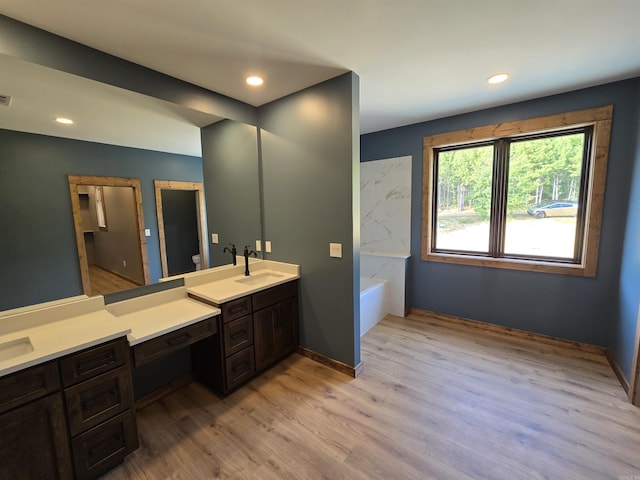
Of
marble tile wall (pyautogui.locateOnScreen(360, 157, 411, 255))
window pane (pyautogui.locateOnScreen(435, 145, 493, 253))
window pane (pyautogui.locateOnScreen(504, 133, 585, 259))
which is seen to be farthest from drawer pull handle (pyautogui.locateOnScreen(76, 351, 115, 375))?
window pane (pyautogui.locateOnScreen(504, 133, 585, 259))

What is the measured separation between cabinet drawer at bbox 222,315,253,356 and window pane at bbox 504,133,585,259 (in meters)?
2.99

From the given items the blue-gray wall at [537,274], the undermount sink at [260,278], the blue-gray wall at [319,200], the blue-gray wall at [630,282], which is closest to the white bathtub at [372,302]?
the blue-gray wall at [537,274]

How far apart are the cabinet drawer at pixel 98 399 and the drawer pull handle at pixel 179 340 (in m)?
0.28

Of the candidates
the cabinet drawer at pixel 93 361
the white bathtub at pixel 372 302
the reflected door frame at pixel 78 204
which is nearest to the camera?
the cabinet drawer at pixel 93 361

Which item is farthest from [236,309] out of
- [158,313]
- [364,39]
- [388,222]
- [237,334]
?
[388,222]

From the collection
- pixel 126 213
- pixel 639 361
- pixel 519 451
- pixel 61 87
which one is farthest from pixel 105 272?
pixel 639 361

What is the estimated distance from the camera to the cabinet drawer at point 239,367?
6.92 feet

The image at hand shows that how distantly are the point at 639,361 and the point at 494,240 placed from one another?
5.01 feet

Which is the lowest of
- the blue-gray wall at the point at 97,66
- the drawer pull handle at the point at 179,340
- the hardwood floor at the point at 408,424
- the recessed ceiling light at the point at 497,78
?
the hardwood floor at the point at 408,424

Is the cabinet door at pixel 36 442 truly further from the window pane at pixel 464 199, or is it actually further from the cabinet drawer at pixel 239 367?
the window pane at pixel 464 199

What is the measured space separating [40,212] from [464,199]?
3.94 meters

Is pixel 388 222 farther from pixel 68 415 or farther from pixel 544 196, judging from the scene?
pixel 68 415

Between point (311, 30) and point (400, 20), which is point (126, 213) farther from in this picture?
point (400, 20)

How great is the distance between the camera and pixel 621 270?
7.86ft
